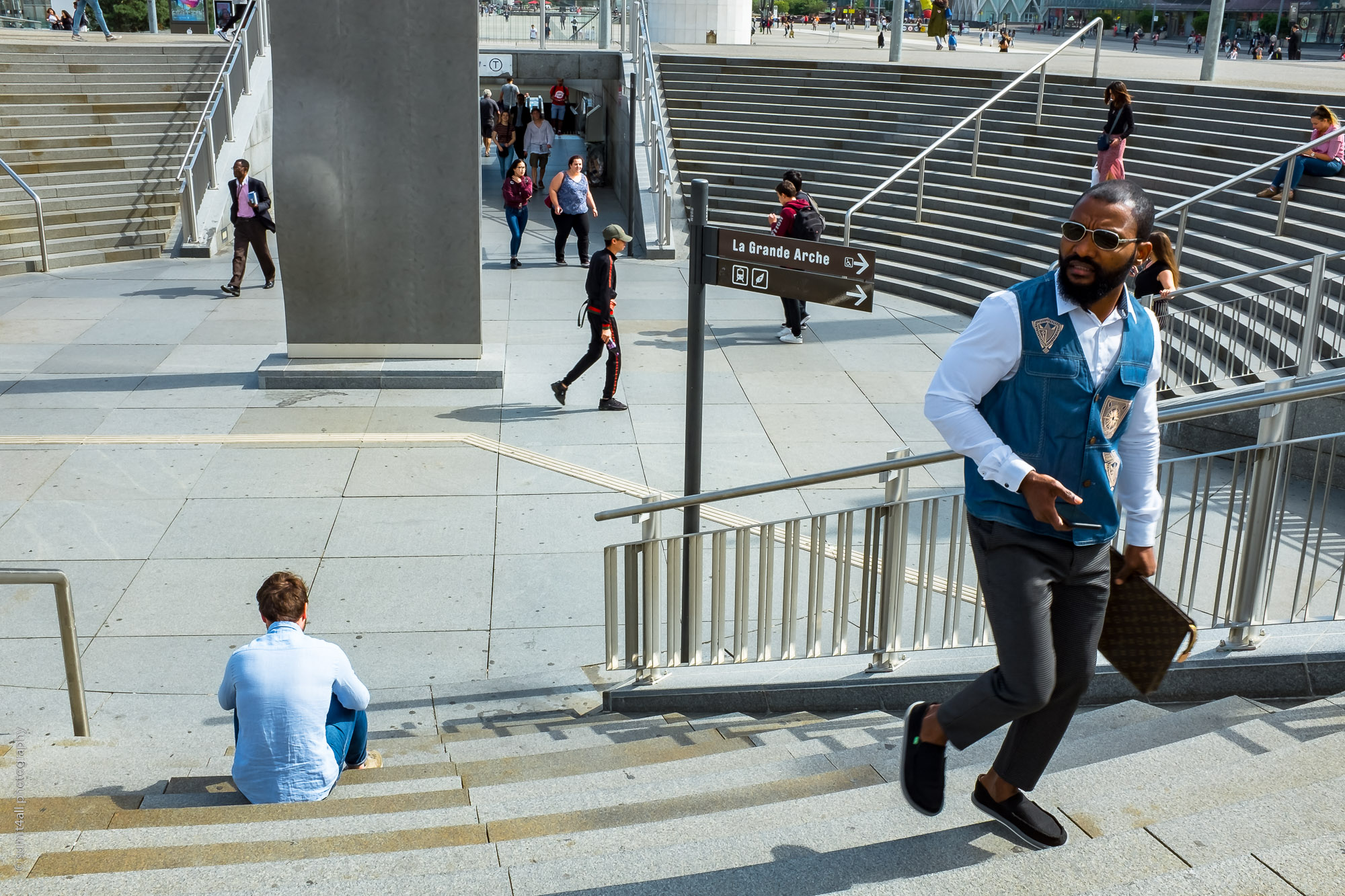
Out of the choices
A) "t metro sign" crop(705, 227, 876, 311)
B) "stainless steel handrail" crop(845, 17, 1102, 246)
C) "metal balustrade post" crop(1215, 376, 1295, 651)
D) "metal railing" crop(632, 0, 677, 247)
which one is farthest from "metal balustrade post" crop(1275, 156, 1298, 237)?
"t metro sign" crop(705, 227, 876, 311)

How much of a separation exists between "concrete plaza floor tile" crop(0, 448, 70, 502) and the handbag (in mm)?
7485

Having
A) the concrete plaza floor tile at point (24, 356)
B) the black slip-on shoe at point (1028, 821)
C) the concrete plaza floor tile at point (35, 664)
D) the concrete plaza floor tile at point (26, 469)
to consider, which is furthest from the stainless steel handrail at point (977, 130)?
the black slip-on shoe at point (1028, 821)

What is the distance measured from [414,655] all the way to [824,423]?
490 centimetres

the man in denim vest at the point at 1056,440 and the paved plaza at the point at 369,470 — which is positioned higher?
the man in denim vest at the point at 1056,440

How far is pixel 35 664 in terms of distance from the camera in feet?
20.0

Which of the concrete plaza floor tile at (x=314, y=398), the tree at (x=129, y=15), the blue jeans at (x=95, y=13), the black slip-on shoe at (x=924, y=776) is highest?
the tree at (x=129, y=15)

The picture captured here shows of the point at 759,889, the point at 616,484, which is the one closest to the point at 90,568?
the point at 616,484

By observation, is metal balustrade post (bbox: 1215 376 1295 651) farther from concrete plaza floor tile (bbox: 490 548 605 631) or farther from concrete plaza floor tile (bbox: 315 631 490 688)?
concrete plaza floor tile (bbox: 315 631 490 688)

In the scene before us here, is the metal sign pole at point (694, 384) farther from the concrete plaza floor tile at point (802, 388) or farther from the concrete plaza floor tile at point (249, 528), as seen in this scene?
the concrete plaza floor tile at point (802, 388)

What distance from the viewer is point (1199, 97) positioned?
55.9 feet

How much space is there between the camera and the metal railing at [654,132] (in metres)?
17.7

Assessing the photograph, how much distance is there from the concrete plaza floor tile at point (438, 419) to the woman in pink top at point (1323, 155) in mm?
8774

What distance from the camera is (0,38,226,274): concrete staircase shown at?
16594mm

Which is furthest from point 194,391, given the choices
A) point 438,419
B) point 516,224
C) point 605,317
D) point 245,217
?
point 516,224
